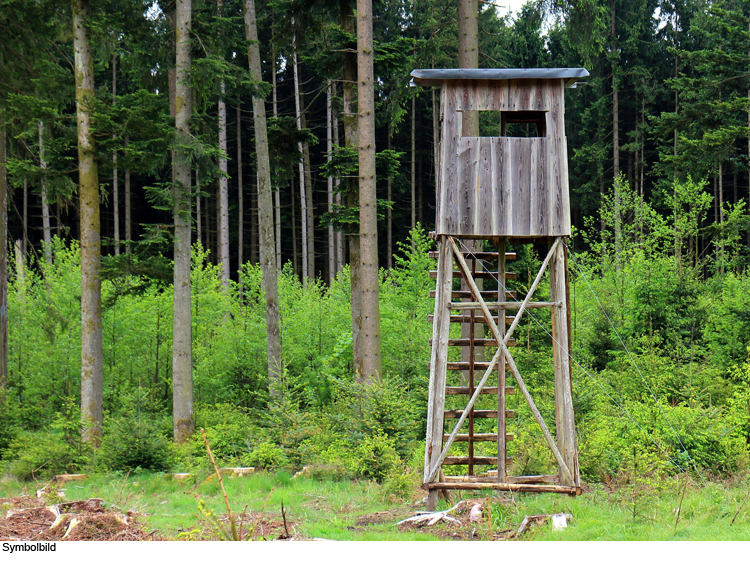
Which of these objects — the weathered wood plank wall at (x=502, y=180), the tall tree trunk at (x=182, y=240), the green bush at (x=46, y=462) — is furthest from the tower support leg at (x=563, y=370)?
the green bush at (x=46, y=462)

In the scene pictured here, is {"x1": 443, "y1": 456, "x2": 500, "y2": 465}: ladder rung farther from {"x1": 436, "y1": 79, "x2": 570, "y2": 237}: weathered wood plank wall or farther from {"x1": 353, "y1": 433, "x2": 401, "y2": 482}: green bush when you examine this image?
{"x1": 436, "y1": 79, "x2": 570, "y2": 237}: weathered wood plank wall

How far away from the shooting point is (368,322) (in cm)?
1352

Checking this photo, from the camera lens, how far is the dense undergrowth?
36.9 ft

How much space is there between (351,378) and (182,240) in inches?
227

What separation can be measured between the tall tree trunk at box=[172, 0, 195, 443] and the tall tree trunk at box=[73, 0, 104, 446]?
62.5 inches

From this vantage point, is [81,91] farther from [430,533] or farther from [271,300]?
[430,533]

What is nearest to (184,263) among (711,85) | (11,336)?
(11,336)

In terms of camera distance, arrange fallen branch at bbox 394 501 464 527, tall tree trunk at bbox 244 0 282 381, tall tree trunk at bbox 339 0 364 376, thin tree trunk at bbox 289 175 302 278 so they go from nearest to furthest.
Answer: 1. fallen branch at bbox 394 501 464 527
2. tall tree trunk at bbox 339 0 364 376
3. tall tree trunk at bbox 244 0 282 381
4. thin tree trunk at bbox 289 175 302 278

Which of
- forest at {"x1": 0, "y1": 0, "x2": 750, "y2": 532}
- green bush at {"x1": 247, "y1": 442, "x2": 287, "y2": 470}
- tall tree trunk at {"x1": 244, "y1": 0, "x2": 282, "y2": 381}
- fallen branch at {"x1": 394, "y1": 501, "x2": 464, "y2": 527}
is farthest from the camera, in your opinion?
tall tree trunk at {"x1": 244, "y1": 0, "x2": 282, "y2": 381}

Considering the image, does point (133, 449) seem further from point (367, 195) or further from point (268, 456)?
point (367, 195)

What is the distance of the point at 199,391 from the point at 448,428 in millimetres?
8543

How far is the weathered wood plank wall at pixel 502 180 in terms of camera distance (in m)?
8.64

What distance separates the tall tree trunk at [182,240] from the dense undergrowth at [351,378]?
2.55ft

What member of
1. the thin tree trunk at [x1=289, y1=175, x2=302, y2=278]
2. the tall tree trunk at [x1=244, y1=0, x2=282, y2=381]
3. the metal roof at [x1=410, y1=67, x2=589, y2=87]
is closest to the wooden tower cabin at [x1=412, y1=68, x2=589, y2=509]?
the metal roof at [x1=410, y1=67, x2=589, y2=87]
